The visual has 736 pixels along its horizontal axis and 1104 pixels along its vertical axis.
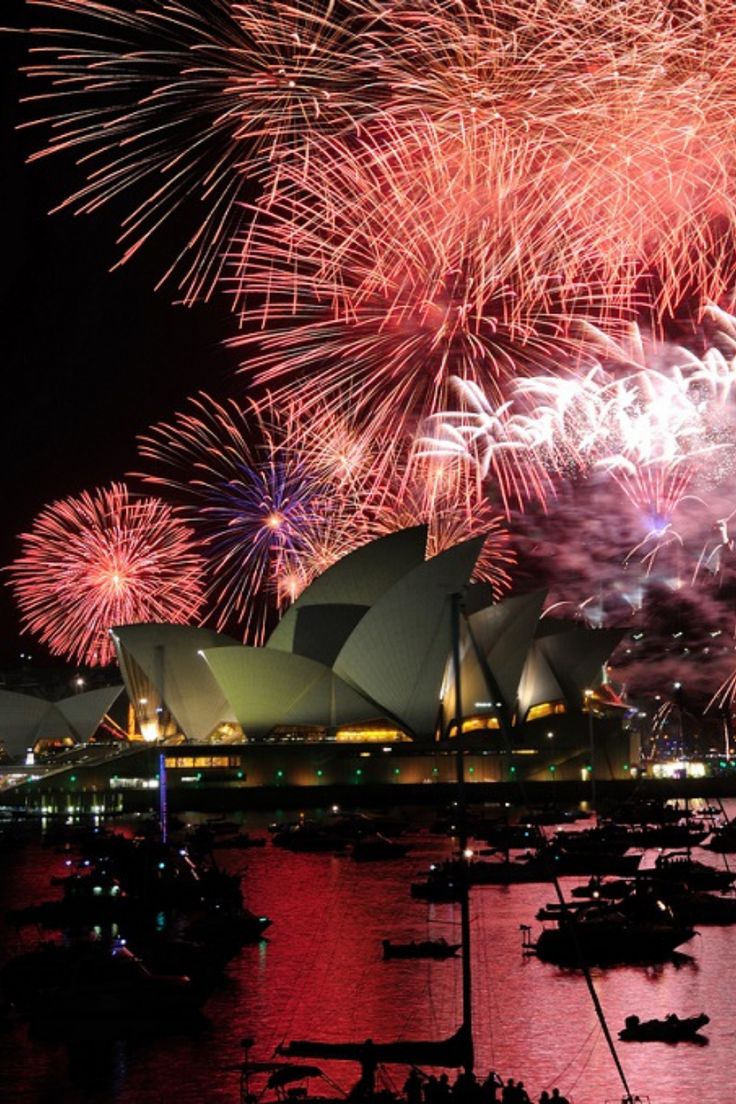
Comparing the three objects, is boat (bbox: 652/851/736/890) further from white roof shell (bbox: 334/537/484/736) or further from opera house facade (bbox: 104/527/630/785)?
opera house facade (bbox: 104/527/630/785)

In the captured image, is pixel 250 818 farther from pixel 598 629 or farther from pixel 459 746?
pixel 459 746

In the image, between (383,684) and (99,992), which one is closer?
(99,992)

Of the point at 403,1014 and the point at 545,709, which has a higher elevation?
the point at 545,709

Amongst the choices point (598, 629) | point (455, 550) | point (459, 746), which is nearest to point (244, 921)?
point (459, 746)

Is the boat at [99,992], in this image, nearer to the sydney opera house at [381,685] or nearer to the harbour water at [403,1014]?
the harbour water at [403,1014]

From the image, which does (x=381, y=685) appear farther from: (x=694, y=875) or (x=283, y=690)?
(x=694, y=875)

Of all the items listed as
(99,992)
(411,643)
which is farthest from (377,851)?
(99,992)

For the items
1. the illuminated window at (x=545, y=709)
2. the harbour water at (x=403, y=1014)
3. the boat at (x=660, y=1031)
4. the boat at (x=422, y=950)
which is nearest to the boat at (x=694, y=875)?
the harbour water at (x=403, y=1014)
